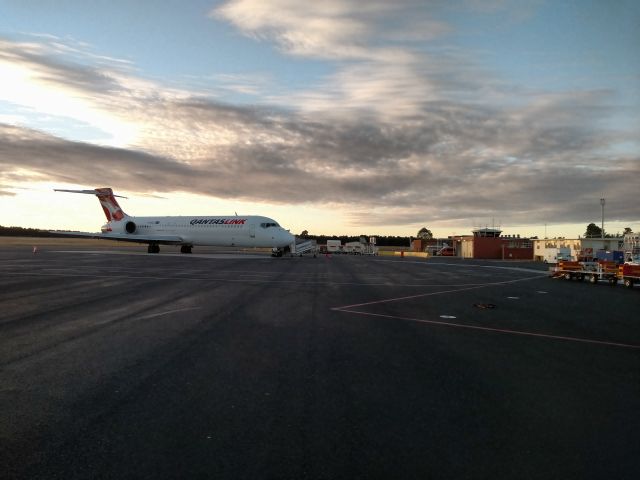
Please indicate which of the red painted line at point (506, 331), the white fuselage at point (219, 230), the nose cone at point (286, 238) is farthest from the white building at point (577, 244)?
the red painted line at point (506, 331)

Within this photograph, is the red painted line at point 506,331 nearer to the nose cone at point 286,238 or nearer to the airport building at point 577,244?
the nose cone at point 286,238

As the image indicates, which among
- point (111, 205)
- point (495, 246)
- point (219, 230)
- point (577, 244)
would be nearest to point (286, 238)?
point (219, 230)

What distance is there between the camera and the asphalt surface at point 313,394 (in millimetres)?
4305

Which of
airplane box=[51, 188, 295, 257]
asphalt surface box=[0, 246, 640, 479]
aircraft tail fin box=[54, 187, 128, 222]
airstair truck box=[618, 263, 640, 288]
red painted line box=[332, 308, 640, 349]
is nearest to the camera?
asphalt surface box=[0, 246, 640, 479]

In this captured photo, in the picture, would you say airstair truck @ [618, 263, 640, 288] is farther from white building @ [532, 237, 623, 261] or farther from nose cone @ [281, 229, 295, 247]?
white building @ [532, 237, 623, 261]

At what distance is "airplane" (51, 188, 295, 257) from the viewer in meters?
48.2

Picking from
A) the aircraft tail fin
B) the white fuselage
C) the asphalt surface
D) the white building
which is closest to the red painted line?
the asphalt surface

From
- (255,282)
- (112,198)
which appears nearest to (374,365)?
(255,282)

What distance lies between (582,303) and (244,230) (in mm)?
36168

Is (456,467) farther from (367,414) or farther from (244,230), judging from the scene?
(244,230)

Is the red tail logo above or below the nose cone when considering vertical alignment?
above

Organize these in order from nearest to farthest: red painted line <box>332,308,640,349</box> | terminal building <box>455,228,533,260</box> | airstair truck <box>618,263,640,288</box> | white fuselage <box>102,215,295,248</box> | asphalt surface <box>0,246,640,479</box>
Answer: asphalt surface <box>0,246,640,479</box> < red painted line <box>332,308,640,349</box> < airstair truck <box>618,263,640,288</box> < white fuselage <box>102,215,295,248</box> < terminal building <box>455,228,533,260</box>

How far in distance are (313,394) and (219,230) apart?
45.5 meters

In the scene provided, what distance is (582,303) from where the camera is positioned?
1698 cm
